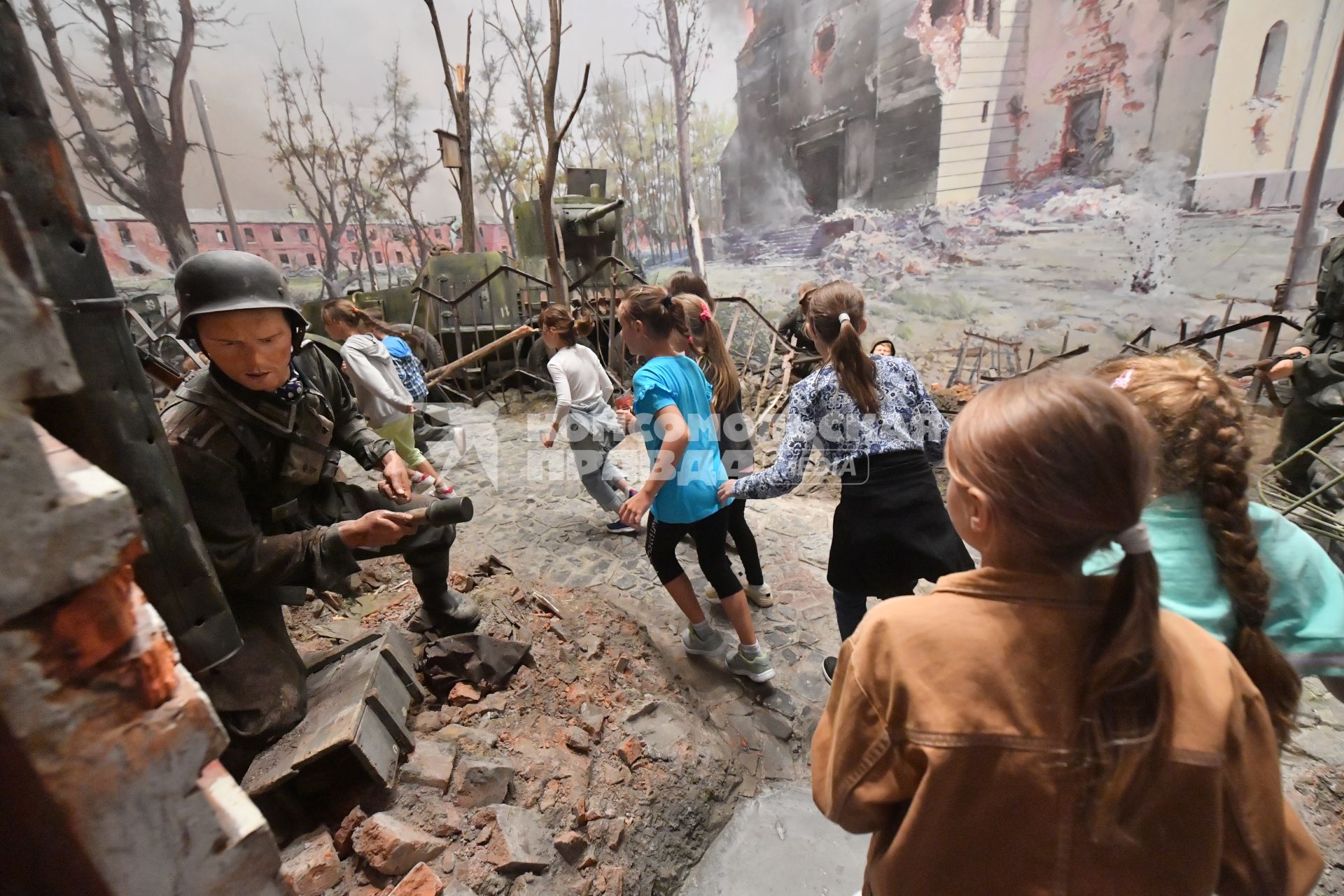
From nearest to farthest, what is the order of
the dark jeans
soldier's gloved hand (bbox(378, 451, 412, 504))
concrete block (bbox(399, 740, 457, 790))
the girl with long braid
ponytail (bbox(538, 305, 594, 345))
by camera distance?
the girl with long braid < concrete block (bbox(399, 740, 457, 790)) < soldier's gloved hand (bbox(378, 451, 412, 504)) < the dark jeans < ponytail (bbox(538, 305, 594, 345))

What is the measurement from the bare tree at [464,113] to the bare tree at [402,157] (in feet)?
4.03

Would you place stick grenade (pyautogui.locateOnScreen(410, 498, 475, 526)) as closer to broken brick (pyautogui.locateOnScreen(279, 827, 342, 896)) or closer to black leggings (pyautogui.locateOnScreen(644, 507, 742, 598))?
broken brick (pyautogui.locateOnScreen(279, 827, 342, 896))

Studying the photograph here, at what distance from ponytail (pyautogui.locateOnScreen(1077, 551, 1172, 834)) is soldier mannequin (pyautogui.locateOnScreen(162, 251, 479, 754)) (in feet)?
6.34

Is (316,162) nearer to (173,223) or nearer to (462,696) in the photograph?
(173,223)

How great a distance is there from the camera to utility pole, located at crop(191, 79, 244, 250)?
33.4ft

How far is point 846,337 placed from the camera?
2.13 meters

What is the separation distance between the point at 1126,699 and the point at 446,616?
2.74m

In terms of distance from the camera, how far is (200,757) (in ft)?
2.62

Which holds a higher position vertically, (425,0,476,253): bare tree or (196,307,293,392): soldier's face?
(425,0,476,253): bare tree

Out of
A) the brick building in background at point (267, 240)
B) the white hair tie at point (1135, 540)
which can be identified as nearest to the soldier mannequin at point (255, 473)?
the white hair tie at point (1135, 540)

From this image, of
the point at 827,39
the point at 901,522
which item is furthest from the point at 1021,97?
the point at 901,522

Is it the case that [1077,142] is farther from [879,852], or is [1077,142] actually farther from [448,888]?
[448,888]

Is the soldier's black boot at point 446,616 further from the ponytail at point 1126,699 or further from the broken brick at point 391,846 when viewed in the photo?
the ponytail at point 1126,699

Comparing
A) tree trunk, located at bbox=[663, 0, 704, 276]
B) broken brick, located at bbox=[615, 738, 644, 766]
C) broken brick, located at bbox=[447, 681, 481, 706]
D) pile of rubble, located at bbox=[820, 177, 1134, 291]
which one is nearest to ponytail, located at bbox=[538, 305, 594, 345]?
broken brick, located at bbox=[447, 681, 481, 706]
